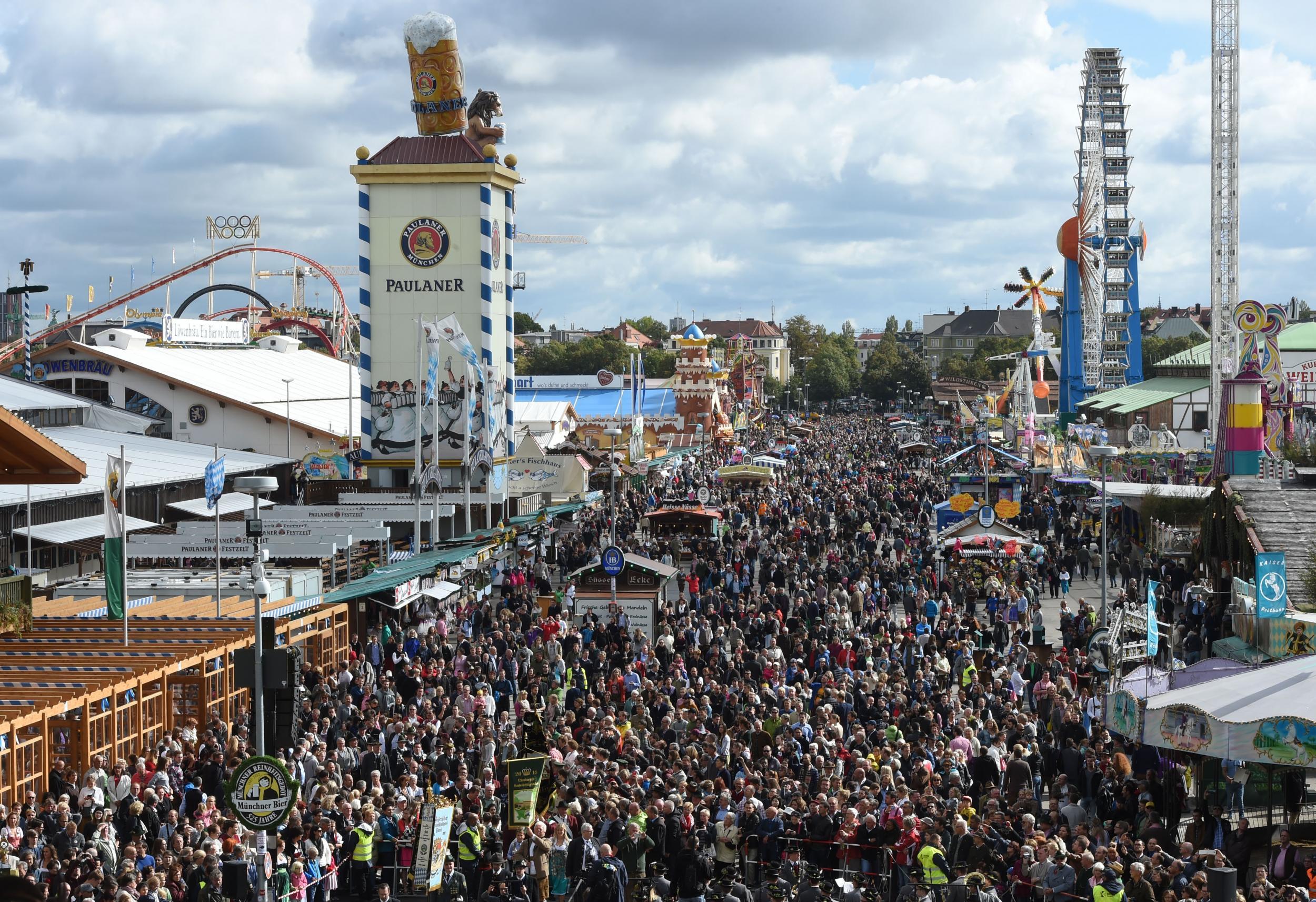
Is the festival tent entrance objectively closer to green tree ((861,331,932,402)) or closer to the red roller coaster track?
the red roller coaster track

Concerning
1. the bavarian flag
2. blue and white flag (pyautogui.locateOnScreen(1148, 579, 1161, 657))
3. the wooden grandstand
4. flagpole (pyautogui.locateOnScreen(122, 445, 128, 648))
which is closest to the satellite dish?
the wooden grandstand

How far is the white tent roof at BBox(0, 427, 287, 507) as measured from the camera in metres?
33.0

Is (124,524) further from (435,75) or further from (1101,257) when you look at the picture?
(1101,257)

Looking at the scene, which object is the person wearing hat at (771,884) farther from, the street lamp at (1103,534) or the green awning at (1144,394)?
the green awning at (1144,394)

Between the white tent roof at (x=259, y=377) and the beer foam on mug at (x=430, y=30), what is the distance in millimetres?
11122

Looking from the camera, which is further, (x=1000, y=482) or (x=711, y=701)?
→ (x=1000, y=482)

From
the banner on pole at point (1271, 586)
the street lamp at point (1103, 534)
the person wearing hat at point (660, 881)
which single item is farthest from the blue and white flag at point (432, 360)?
the person wearing hat at point (660, 881)

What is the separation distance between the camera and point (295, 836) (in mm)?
14312

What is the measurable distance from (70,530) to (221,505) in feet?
21.6

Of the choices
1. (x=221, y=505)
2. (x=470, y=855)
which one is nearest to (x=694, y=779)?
(x=470, y=855)

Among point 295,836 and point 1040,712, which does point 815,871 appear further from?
point 1040,712

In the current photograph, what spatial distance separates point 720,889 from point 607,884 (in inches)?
42.8

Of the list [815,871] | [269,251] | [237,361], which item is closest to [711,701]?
[815,871]

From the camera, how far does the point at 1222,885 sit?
37.3ft
